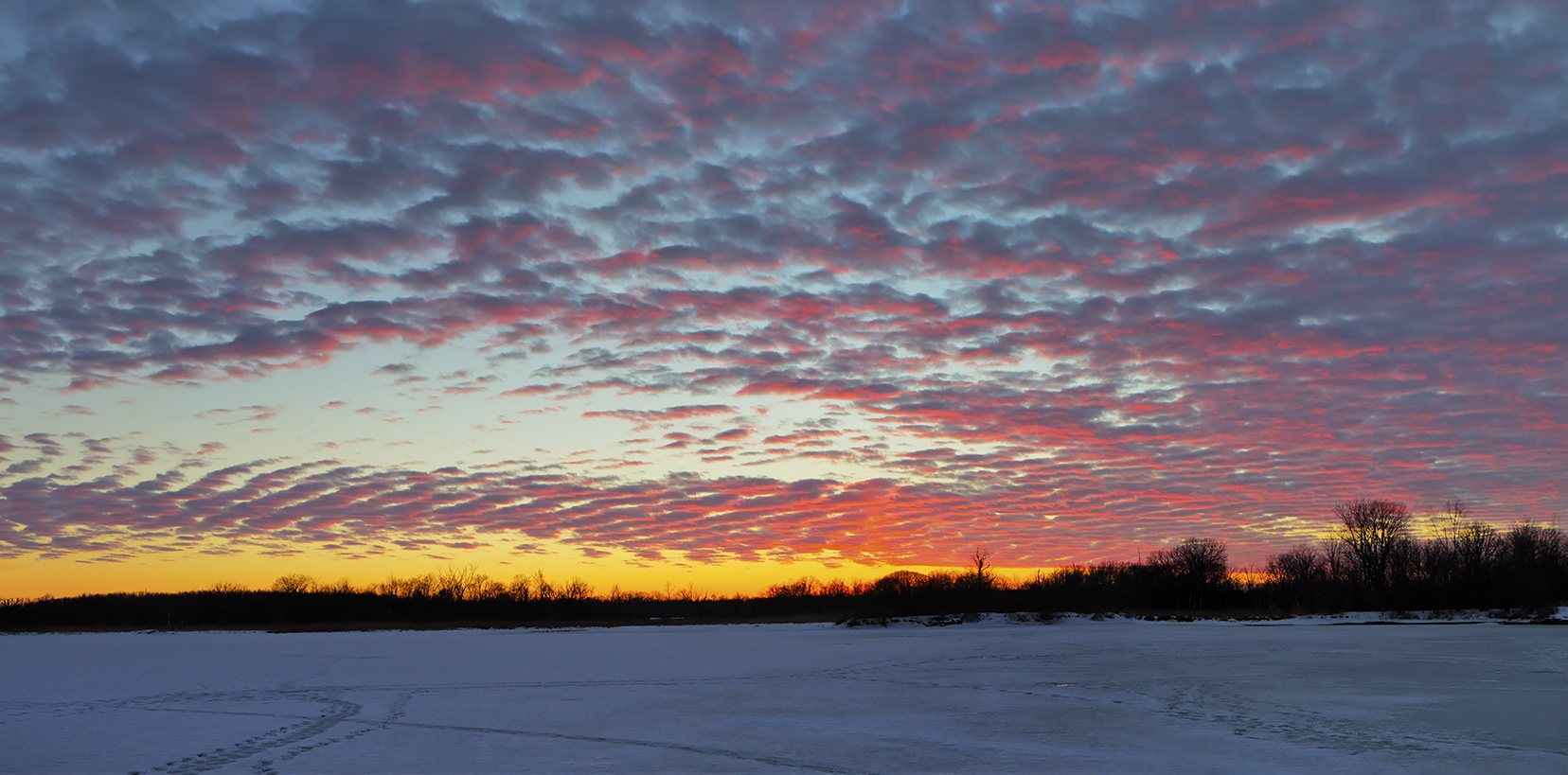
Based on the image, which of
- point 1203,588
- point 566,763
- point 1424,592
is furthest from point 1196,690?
point 1203,588

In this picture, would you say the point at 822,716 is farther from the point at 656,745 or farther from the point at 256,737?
the point at 256,737

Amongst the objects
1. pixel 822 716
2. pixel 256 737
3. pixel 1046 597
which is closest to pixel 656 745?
pixel 822 716

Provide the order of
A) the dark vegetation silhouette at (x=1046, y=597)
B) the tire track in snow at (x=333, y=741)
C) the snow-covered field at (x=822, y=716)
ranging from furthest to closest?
the dark vegetation silhouette at (x=1046, y=597), the snow-covered field at (x=822, y=716), the tire track in snow at (x=333, y=741)

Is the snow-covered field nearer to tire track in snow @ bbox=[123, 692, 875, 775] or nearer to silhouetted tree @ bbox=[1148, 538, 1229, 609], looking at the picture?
tire track in snow @ bbox=[123, 692, 875, 775]

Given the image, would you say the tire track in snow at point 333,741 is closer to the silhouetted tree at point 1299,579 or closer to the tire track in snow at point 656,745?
the tire track in snow at point 656,745

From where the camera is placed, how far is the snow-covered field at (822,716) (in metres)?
8.92

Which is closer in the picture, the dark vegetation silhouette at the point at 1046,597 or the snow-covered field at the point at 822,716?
the snow-covered field at the point at 822,716

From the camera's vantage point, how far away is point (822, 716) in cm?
1230

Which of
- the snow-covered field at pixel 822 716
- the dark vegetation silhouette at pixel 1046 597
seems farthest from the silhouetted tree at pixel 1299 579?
the snow-covered field at pixel 822 716

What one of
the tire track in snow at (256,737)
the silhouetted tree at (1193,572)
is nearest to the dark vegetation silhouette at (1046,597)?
the silhouetted tree at (1193,572)

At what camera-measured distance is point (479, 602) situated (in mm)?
106875

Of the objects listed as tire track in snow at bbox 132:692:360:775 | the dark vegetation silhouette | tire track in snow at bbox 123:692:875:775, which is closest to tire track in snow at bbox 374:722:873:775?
tire track in snow at bbox 123:692:875:775

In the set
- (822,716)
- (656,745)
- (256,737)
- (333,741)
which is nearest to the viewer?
(656,745)

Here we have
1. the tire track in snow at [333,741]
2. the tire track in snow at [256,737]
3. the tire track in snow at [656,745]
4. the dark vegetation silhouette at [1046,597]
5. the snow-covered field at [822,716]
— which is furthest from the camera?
the dark vegetation silhouette at [1046,597]
